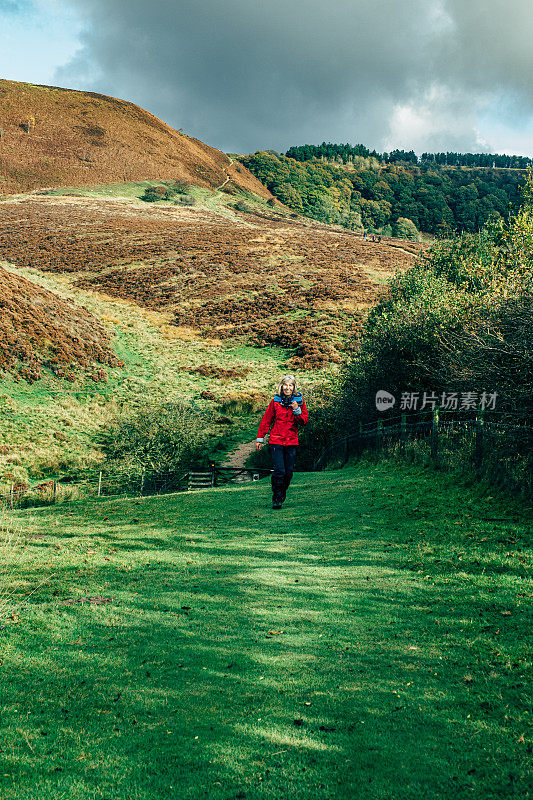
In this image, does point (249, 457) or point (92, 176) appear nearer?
point (249, 457)

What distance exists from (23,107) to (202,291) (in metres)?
85.6

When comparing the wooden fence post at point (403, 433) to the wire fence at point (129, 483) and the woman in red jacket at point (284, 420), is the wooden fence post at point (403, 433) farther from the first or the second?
the wire fence at point (129, 483)

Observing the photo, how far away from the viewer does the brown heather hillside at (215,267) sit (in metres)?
51.5

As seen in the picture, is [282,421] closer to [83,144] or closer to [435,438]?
[435,438]

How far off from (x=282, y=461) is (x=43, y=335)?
30482mm

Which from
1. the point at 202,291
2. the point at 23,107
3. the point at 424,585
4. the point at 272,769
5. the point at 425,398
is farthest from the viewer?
the point at 23,107

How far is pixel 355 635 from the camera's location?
5574 millimetres

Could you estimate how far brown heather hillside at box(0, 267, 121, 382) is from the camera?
109 feet

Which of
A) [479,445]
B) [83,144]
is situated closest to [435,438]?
[479,445]

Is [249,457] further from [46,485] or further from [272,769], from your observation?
[272,769]

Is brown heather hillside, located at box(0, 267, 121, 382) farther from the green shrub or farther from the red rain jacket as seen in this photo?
the red rain jacket

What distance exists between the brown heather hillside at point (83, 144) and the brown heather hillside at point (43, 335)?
65902mm

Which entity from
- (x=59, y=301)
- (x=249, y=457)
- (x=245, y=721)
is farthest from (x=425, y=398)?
(x=59, y=301)

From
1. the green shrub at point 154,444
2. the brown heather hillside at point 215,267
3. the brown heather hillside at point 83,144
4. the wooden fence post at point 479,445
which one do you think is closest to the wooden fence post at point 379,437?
the wooden fence post at point 479,445
